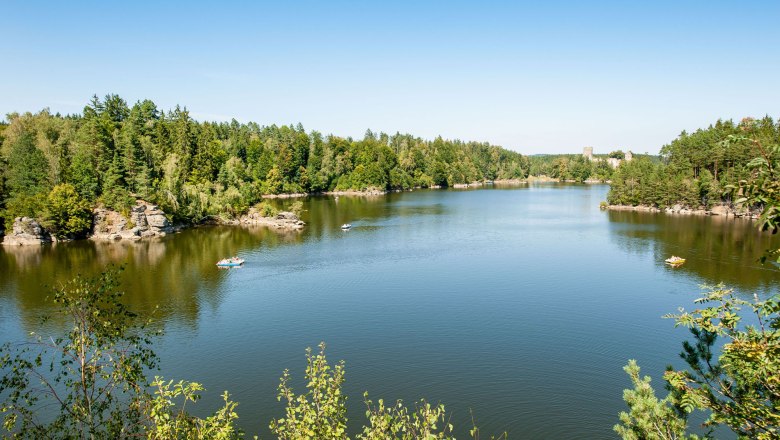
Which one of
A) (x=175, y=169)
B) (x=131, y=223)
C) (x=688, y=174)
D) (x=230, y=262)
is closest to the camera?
(x=230, y=262)

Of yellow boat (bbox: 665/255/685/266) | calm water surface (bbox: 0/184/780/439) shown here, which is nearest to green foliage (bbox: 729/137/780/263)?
calm water surface (bbox: 0/184/780/439)

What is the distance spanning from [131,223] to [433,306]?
5399cm

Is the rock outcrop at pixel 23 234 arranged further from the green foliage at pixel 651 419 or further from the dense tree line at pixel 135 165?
the green foliage at pixel 651 419

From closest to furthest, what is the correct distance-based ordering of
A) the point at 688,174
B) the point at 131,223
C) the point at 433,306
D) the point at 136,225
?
the point at 433,306
the point at 131,223
the point at 136,225
the point at 688,174

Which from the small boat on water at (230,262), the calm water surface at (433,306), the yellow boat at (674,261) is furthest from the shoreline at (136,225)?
the yellow boat at (674,261)

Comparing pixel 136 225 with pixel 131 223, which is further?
pixel 136 225

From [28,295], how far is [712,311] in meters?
52.1

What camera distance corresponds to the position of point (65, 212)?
69.4 meters

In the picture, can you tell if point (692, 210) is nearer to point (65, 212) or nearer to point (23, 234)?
point (65, 212)

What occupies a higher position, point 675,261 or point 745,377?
point 745,377

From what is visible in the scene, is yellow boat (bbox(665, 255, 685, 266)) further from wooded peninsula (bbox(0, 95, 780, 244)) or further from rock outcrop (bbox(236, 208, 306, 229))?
rock outcrop (bbox(236, 208, 306, 229))

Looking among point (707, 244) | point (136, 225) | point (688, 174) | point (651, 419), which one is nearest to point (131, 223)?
point (136, 225)

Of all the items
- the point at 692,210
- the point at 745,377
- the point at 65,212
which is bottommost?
the point at 692,210

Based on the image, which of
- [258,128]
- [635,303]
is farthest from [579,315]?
[258,128]
